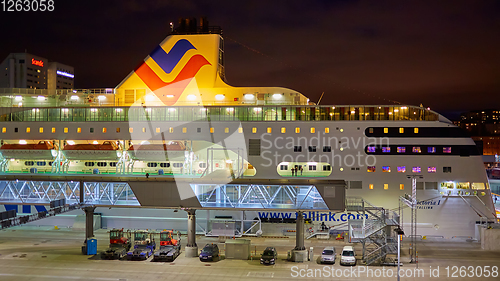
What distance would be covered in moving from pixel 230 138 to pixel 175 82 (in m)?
7.20

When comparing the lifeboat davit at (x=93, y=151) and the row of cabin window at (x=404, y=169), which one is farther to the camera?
the lifeboat davit at (x=93, y=151)

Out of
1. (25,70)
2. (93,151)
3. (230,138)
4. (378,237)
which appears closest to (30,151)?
(93,151)

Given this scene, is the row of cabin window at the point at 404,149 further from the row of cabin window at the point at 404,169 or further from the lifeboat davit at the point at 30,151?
the lifeboat davit at the point at 30,151

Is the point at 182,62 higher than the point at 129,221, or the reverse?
the point at 182,62

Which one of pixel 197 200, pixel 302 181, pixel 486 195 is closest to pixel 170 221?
pixel 197 200

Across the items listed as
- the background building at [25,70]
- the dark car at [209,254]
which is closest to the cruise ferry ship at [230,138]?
the dark car at [209,254]

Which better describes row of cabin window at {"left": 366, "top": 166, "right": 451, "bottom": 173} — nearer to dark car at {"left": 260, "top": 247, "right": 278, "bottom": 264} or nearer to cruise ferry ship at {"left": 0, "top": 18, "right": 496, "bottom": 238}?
cruise ferry ship at {"left": 0, "top": 18, "right": 496, "bottom": 238}

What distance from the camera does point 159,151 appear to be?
3100cm

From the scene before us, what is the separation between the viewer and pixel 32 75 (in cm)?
12912

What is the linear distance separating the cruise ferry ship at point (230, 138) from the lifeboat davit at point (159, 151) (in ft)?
0.26

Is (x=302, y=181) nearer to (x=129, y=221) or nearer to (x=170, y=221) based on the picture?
(x=170, y=221)

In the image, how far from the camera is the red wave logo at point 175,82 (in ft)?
110

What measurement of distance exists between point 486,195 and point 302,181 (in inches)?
551

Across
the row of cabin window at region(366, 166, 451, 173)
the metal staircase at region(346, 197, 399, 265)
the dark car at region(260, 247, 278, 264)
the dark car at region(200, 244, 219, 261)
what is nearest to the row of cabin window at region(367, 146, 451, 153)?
the row of cabin window at region(366, 166, 451, 173)
